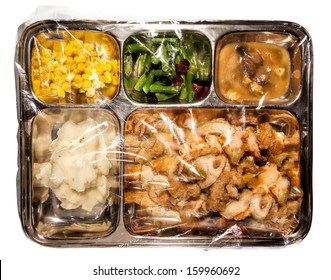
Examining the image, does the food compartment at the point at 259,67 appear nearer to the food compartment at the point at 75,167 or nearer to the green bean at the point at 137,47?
the green bean at the point at 137,47

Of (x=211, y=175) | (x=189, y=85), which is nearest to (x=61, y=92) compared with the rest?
(x=189, y=85)

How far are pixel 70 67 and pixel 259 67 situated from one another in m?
1.21

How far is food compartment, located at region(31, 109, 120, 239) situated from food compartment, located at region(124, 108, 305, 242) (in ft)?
0.39

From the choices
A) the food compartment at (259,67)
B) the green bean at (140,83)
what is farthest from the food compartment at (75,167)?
the food compartment at (259,67)

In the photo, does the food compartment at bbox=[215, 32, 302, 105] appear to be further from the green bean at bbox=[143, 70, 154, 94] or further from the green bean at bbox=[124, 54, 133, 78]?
the green bean at bbox=[124, 54, 133, 78]

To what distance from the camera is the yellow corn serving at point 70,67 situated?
8.90ft

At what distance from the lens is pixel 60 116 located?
9.15 ft

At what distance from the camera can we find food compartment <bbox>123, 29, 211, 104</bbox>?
2740 millimetres

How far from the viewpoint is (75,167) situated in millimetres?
2652

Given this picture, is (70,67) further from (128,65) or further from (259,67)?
(259,67)

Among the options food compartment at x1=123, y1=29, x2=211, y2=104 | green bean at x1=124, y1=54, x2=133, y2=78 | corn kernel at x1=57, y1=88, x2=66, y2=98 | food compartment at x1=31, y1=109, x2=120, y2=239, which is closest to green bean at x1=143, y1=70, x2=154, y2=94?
food compartment at x1=123, y1=29, x2=211, y2=104
